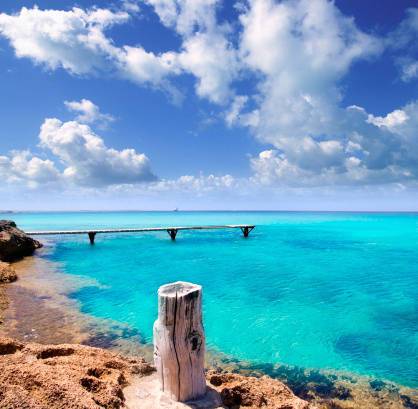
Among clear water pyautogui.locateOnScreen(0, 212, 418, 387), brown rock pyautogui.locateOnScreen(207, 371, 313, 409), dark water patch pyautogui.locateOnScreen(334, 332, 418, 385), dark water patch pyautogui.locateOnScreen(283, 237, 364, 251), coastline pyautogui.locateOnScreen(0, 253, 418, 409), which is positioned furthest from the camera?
dark water patch pyautogui.locateOnScreen(283, 237, 364, 251)

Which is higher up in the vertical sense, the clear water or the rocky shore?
the rocky shore

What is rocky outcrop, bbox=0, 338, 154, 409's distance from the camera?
363 cm

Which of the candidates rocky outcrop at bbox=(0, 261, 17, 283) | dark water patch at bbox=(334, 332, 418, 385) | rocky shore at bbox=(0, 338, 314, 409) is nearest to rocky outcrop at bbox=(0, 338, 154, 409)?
rocky shore at bbox=(0, 338, 314, 409)

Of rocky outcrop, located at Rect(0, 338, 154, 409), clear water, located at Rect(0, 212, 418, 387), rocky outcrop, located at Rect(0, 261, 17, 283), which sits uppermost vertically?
rocky outcrop, located at Rect(0, 338, 154, 409)

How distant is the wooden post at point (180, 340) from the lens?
4074mm

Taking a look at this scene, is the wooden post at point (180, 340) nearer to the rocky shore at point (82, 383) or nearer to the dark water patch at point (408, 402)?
the rocky shore at point (82, 383)

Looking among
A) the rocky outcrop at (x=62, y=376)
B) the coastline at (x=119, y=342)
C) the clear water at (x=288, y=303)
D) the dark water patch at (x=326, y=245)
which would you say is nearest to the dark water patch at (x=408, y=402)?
the coastline at (x=119, y=342)

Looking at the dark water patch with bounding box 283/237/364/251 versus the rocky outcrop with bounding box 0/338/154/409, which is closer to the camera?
the rocky outcrop with bounding box 0/338/154/409

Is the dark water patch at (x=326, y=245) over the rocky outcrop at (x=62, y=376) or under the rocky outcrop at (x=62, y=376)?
under

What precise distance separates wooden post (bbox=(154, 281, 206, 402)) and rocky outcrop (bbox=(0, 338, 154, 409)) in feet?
2.57

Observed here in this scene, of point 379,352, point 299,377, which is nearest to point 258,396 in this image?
point 299,377

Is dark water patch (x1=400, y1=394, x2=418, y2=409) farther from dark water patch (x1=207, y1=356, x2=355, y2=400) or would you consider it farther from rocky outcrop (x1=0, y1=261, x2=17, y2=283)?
rocky outcrop (x1=0, y1=261, x2=17, y2=283)

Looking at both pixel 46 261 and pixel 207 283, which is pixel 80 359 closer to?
pixel 207 283

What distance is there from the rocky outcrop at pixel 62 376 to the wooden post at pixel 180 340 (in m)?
0.78
